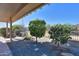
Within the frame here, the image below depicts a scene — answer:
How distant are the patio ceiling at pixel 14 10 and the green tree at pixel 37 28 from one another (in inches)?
8.9

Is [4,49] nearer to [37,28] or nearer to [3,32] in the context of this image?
[3,32]

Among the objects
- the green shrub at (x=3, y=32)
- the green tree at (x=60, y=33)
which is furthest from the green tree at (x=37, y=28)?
the green shrub at (x=3, y=32)

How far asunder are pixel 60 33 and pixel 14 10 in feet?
3.04

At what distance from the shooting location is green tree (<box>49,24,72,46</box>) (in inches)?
208

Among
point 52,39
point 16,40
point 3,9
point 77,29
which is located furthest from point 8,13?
point 77,29

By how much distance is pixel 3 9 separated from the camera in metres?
5.29

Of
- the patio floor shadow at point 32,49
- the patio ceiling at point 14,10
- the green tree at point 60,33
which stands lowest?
the patio floor shadow at point 32,49

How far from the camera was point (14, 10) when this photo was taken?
17.4 ft

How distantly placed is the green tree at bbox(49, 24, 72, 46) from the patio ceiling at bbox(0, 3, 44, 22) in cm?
50

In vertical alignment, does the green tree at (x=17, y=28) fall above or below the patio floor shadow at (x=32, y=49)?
above

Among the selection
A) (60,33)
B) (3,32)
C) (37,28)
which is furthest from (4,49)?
(60,33)

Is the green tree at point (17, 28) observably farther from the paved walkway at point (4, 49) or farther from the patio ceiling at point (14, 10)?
the paved walkway at point (4, 49)

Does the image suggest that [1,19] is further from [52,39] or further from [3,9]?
[52,39]

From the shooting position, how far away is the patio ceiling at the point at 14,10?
524 centimetres
